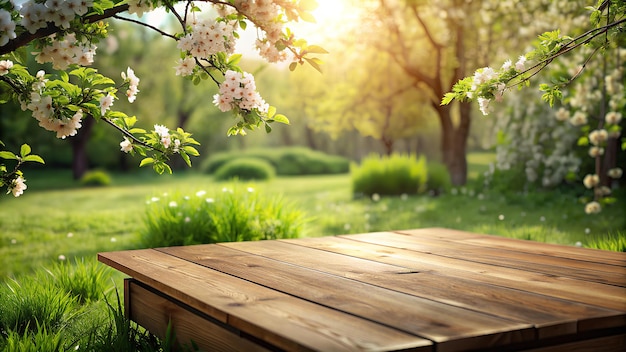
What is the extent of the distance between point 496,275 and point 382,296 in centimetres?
53

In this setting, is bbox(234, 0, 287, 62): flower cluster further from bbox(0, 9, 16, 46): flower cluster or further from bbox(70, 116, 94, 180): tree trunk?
bbox(70, 116, 94, 180): tree trunk

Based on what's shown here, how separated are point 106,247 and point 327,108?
28.0 feet

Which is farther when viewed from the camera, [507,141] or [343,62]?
[343,62]

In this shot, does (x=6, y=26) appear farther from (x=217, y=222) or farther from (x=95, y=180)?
(x=95, y=180)

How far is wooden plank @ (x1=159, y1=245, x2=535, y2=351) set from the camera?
1.36m

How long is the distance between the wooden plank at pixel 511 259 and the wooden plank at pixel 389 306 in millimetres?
688

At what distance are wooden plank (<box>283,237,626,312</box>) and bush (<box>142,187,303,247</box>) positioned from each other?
1.51m

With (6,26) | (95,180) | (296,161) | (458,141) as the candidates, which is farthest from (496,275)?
(296,161)

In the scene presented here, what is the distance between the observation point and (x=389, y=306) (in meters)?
1.60

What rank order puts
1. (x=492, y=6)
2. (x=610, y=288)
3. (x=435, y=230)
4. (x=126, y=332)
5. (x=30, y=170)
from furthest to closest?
1. (x=30, y=170)
2. (x=492, y=6)
3. (x=435, y=230)
4. (x=126, y=332)
5. (x=610, y=288)

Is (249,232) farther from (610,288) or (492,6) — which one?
(492,6)

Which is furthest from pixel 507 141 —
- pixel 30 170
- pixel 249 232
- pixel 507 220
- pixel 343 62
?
pixel 30 170

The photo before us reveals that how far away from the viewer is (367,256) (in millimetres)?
2463

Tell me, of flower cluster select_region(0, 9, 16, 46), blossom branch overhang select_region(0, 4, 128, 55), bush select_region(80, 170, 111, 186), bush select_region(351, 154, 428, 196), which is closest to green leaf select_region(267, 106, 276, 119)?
blossom branch overhang select_region(0, 4, 128, 55)
